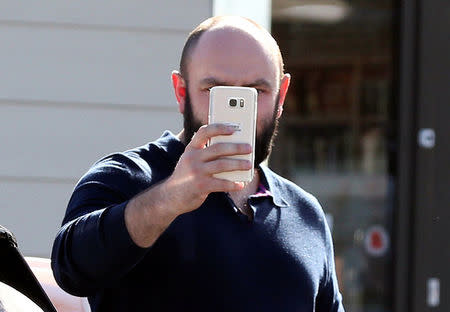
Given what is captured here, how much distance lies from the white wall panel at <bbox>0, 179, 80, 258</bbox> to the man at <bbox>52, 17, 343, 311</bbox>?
2018 mm

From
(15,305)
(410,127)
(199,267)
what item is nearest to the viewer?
(15,305)

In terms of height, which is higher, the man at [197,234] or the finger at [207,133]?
the finger at [207,133]

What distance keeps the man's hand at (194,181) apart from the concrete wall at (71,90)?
2428mm

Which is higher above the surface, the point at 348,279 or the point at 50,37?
the point at 50,37

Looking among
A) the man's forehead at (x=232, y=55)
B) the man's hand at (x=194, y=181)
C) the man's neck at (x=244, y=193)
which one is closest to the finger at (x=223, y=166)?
the man's hand at (x=194, y=181)

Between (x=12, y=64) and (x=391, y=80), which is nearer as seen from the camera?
(x=12, y=64)

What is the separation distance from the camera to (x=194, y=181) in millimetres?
1753

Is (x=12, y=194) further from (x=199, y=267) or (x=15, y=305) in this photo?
(x=15, y=305)

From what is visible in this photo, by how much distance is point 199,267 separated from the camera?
210 cm

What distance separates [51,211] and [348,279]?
6.24 feet

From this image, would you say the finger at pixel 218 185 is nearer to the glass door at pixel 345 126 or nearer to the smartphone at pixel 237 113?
the smartphone at pixel 237 113

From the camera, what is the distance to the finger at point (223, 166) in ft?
5.69

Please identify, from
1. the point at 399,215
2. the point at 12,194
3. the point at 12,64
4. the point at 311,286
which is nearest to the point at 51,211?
the point at 12,194

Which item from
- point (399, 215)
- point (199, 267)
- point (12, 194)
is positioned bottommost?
point (399, 215)
